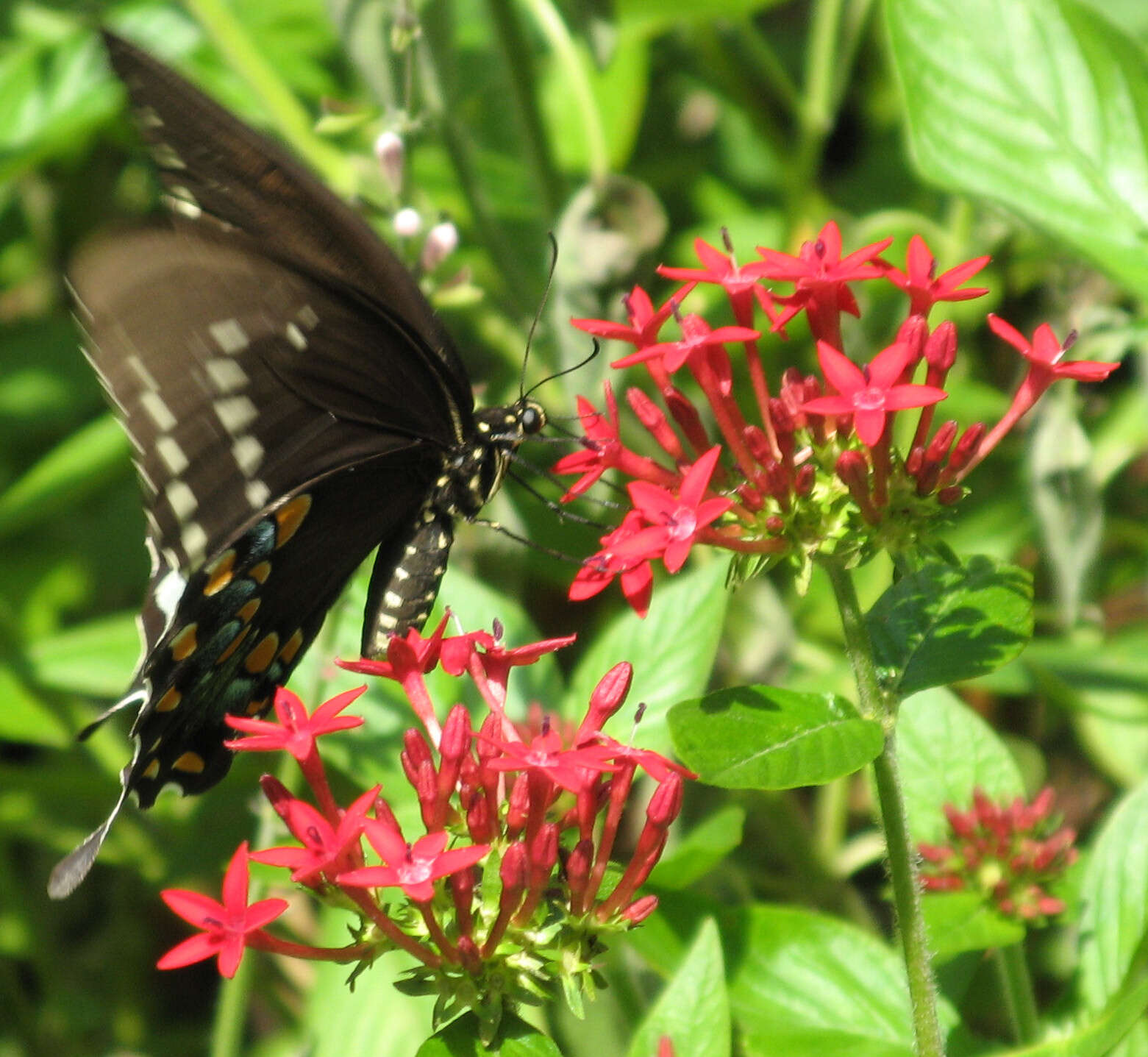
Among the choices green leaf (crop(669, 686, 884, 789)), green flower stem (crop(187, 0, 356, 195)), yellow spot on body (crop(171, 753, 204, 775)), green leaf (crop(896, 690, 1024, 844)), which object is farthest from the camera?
green flower stem (crop(187, 0, 356, 195))

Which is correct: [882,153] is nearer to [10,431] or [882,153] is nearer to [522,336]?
[522,336]

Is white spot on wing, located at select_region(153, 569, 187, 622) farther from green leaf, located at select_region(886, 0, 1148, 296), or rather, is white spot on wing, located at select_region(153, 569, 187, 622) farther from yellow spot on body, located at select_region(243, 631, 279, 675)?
green leaf, located at select_region(886, 0, 1148, 296)

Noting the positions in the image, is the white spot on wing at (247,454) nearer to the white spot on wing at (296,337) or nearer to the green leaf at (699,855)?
the white spot on wing at (296,337)

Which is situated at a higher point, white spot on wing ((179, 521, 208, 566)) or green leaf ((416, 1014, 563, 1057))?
white spot on wing ((179, 521, 208, 566))

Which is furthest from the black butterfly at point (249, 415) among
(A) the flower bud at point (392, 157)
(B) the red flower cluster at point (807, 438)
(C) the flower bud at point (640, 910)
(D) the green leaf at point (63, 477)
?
(D) the green leaf at point (63, 477)

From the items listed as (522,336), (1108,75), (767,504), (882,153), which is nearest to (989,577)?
(767,504)

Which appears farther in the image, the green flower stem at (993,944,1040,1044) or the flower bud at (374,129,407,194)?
the flower bud at (374,129,407,194)

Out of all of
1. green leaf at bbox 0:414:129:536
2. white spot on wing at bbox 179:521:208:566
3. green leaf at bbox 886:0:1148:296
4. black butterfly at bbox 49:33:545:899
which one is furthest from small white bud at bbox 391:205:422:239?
green leaf at bbox 0:414:129:536
